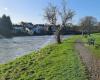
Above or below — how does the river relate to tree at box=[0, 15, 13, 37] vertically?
below

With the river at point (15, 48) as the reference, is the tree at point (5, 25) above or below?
above

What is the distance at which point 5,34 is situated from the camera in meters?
128

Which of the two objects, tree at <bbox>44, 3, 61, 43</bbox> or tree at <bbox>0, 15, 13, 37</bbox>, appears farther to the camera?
tree at <bbox>0, 15, 13, 37</bbox>

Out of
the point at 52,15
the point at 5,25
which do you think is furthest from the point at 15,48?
the point at 5,25

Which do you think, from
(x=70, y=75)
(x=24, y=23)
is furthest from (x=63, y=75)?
(x=24, y=23)

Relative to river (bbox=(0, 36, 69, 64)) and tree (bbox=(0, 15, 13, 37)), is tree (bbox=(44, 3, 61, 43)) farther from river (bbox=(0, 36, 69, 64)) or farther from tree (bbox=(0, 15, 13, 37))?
tree (bbox=(0, 15, 13, 37))

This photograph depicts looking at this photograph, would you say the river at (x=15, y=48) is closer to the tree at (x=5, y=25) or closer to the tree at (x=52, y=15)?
the tree at (x=52, y=15)

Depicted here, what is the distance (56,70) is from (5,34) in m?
112

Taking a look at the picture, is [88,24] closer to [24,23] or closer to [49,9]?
[49,9]

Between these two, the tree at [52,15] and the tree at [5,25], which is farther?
the tree at [5,25]

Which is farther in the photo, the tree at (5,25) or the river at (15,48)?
the tree at (5,25)

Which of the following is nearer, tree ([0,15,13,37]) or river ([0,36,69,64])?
river ([0,36,69,64])

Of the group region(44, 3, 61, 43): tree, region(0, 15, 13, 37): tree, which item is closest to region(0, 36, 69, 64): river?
region(44, 3, 61, 43): tree

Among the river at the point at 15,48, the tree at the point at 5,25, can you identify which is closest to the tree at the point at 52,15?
the river at the point at 15,48
